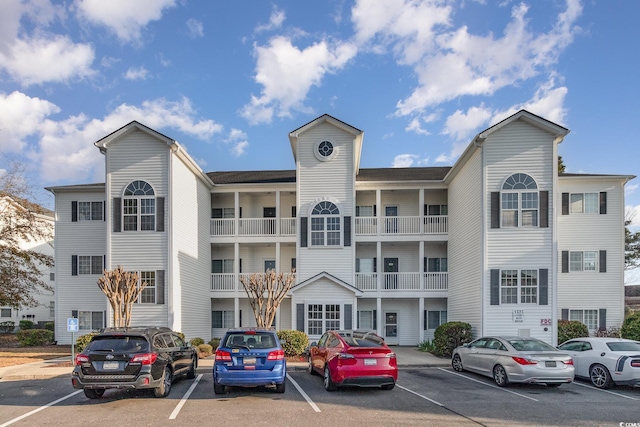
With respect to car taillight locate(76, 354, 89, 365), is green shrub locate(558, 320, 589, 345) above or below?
below

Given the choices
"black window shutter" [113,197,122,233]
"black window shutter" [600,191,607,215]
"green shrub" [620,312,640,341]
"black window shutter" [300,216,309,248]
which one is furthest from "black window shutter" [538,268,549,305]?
"black window shutter" [113,197,122,233]

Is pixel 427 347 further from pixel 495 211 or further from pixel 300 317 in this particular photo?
pixel 495 211

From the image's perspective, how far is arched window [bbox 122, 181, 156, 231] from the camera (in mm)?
19250

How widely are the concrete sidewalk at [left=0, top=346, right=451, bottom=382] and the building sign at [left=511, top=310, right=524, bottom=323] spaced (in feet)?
10.3

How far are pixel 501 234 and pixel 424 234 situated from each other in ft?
16.8

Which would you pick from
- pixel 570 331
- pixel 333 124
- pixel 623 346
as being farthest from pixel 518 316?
pixel 333 124

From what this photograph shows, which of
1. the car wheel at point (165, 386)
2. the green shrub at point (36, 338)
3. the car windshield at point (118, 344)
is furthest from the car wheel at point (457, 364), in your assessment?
the green shrub at point (36, 338)

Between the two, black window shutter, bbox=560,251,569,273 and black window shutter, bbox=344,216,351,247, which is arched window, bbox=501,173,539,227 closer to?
black window shutter, bbox=560,251,569,273

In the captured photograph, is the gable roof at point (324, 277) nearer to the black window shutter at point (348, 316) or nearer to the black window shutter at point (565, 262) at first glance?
the black window shutter at point (348, 316)

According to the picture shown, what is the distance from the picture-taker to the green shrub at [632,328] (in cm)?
1836

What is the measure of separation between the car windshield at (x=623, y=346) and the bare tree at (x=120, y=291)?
16.2m

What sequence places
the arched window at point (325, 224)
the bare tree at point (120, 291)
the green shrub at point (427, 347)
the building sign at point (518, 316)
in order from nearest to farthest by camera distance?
the bare tree at point (120, 291), the building sign at point (518, 316), the green shrub at point (427, 347), the arched window at point (325, 224)

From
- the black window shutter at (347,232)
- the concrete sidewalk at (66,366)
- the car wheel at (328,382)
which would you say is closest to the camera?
the car wheel at (328,382)

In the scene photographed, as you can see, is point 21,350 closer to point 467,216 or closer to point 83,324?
point 83,324
